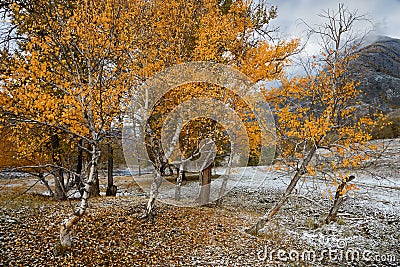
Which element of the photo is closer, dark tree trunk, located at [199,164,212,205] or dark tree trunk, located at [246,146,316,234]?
dark tree trunk, located at [246,146,316,234]

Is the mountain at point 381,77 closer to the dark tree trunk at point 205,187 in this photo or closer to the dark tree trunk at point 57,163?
the dark tree trunk at point 205,187

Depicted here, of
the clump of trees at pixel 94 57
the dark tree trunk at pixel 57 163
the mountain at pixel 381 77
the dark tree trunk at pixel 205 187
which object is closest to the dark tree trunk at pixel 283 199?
the mountain at pixel 381 77

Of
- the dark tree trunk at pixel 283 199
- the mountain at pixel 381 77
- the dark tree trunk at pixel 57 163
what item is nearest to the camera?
the mountain at pixel 381 77

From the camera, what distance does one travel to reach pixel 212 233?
10.3 metres

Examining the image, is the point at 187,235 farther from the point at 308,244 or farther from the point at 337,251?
the point at 337,251

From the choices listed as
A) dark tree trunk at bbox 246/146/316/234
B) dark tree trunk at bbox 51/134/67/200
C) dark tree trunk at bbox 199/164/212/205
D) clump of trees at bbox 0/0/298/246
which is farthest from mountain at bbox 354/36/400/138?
dark tree trunk at bbox 51/134/67/200

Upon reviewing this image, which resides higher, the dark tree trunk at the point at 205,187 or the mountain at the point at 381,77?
the mountain at the point at 381,77

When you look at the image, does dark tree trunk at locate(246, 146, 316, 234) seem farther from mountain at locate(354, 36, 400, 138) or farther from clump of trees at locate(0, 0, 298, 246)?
clump of trees at locate(0, 0, 298, 246)

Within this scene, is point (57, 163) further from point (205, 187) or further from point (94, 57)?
point (94, 57)

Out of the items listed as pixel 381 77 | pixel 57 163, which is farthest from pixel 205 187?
pixel 381 77

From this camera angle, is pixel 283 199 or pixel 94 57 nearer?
pixel 94 57

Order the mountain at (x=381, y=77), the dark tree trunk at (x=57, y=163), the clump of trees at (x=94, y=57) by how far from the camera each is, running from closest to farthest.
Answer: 1. the clump of trees at (x=94, y=57)
2. the mountain at (x=381, y=77)
3. the dark tree trunk at (x=57, y=163)

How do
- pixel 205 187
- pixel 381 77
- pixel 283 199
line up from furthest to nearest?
pixel 381 77
pixel 205 187
pixel 283 199

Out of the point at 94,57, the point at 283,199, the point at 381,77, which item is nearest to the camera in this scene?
the point at 94,57
